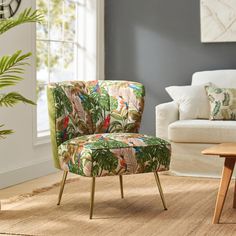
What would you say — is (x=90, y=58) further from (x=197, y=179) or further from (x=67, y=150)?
(x=67, y=150)

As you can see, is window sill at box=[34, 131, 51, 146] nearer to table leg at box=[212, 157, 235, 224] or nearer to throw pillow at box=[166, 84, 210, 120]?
throw pillow at box=[166, 84, 210, 120]

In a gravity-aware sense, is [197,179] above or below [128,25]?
below

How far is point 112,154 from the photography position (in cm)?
344

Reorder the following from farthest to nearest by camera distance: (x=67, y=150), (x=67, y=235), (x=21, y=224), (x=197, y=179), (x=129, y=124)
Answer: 1. (x=197, y=179)
2. (x=129, y=124)
3. (x=67, y=150)
4. (x=21, y=224)
5. (x=67, y=235)

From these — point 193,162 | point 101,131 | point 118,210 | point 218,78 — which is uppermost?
point 218,78

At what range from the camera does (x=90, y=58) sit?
6027 millimetres

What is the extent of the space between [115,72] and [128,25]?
492 mm

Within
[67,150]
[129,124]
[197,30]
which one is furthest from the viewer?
[197,30]

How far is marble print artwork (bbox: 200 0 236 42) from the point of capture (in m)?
5.66

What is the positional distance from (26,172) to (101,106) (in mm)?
1118

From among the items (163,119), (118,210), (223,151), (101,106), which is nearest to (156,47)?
(163,119)

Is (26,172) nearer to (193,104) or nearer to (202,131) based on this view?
(202,131)

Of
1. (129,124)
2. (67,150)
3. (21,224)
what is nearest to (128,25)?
(129,124)

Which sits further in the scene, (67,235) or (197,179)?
(197,179)
